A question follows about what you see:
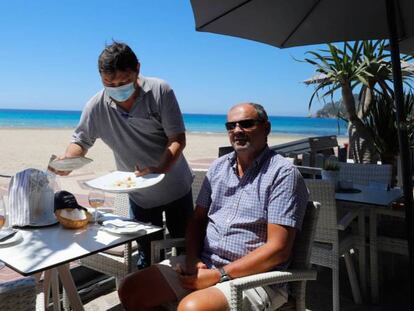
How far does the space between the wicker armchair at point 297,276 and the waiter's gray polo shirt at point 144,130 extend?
0.45 metres

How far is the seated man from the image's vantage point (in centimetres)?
186

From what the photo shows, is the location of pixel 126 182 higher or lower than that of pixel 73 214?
higher

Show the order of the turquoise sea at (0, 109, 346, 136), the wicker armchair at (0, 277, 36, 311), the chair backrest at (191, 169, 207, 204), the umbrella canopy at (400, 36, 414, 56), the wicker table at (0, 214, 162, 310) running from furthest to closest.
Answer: the turquoise sea at (0, 109, 346, 136)
the umbrella canopy at (400, 36, 414, 56)
the chair backrest at (191, 169, 207, 204)
the wicker table at (0, 214, 162, 310)
the wicker armchair at (0, 277, 36, 311)

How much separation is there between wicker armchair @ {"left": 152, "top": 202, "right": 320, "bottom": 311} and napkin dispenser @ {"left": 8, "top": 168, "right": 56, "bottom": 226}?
0.69m

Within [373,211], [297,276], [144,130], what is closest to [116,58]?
[144,130]

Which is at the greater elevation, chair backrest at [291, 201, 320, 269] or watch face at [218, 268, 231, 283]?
chair backrest at [291, 201, 320, 269]

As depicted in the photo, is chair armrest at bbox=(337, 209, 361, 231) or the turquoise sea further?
the turquoise sea

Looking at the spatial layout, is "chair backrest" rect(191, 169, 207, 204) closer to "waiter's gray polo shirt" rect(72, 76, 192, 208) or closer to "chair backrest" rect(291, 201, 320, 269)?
"waiter's gray polo shirt" rect(72, 76, 192, 208)

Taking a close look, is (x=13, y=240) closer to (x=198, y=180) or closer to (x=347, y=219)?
(x=198, y=180)

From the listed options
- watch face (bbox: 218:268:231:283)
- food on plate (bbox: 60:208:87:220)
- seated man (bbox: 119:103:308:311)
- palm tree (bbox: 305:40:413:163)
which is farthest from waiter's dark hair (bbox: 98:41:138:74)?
palm tree (bbox: 305:40:413:163)

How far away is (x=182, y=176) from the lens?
255 cm

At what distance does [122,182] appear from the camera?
2.07m

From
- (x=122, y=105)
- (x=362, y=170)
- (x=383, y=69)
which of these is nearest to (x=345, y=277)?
(x=362, y=170)

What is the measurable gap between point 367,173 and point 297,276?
2.59 m
